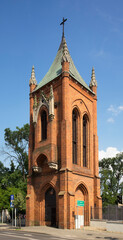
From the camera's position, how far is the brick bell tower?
25453mm

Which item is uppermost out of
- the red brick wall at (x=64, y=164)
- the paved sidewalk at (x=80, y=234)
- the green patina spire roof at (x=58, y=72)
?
the green patina spire roof at (x=58, y=72)

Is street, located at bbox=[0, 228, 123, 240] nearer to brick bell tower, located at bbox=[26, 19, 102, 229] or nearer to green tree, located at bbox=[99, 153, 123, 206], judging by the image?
brick bell tower, located at bbox=[26, 19, 102, 229]

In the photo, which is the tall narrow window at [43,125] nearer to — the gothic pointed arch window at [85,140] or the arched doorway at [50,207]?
the gothic pointed arch window at [85,140]

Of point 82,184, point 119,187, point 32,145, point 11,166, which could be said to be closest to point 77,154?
point 82,184

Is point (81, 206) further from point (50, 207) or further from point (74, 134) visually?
point (74, 134)

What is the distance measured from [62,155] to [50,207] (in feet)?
19.4

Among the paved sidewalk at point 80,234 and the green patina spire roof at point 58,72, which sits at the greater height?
the green patina spire roof at point 58,72

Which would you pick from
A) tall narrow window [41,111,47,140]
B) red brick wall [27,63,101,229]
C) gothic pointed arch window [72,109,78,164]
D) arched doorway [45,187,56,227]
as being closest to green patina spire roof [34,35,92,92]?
red brick wall [27,63,101,229]

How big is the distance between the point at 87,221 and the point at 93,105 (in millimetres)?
13563

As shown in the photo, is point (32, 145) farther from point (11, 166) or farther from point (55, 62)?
point (11, 166)

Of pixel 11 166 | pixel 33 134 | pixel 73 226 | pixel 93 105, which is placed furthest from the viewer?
pixel 11 166

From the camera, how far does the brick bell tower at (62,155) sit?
25.5 metres

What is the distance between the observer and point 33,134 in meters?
30.8

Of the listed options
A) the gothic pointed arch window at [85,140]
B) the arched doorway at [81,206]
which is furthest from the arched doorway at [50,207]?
the gothic pointed arch window at [85,140]
